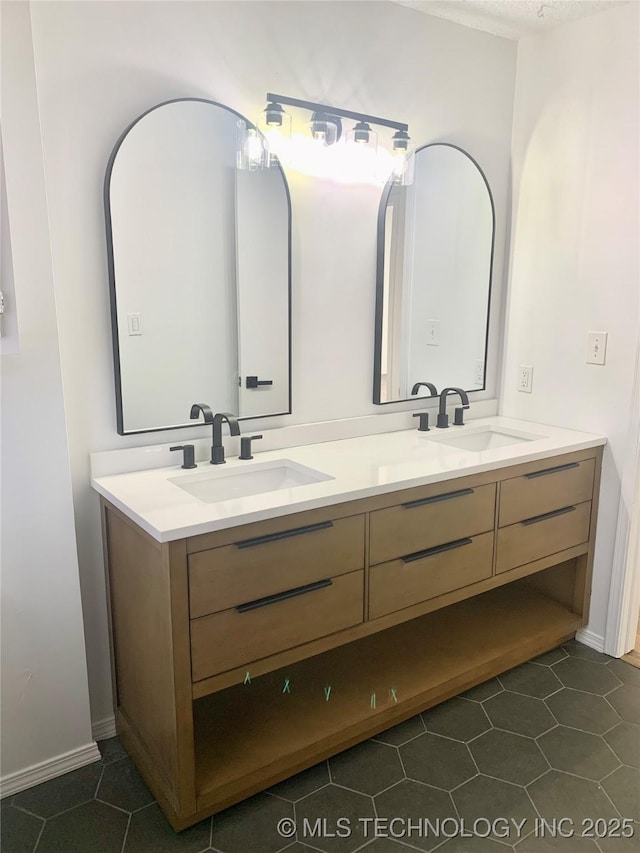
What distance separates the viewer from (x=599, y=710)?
87.9 inches

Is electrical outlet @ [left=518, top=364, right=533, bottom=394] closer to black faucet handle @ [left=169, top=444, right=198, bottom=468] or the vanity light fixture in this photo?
the vanity light fixture

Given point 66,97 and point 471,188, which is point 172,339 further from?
point 471,188

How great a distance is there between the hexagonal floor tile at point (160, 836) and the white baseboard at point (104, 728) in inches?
14.1

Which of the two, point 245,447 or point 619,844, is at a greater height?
point 245,447

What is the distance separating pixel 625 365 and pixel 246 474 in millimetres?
1437

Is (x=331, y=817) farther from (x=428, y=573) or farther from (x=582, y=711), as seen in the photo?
(x=582, y=711)

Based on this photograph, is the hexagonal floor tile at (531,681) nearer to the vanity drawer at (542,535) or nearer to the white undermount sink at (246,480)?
the vanity drawer at (542,535)

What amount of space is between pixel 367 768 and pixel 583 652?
1099 mm

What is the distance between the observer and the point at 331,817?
5.83ft

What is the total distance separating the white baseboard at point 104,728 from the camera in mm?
2072

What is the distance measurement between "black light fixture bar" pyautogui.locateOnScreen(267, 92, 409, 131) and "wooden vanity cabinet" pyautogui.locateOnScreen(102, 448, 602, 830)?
1.27m

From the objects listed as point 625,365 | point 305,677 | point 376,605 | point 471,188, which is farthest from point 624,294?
point 305,677

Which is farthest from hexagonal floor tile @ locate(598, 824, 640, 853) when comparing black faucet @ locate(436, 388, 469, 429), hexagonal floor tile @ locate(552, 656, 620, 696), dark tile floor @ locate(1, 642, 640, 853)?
black faucet @ locate(436, 388, 469, 429)

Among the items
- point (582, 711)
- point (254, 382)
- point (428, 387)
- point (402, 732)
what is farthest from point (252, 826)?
point (428, 387)
